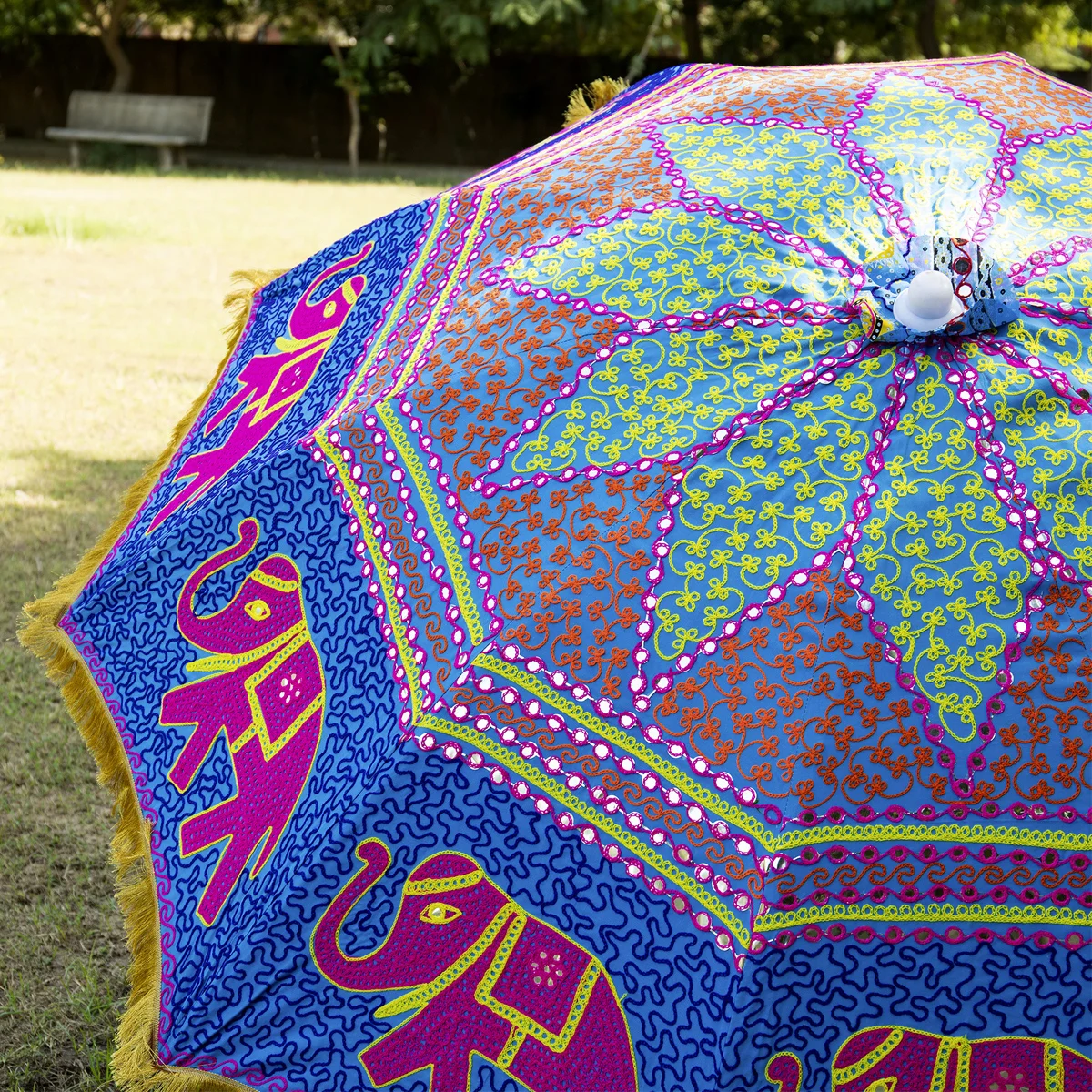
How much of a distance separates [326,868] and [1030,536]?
0.90 meters

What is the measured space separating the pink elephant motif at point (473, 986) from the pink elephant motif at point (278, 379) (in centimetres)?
74

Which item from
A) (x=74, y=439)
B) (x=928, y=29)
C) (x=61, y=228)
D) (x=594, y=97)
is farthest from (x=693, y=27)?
(x=594, y=97)

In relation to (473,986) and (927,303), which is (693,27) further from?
(473,986)

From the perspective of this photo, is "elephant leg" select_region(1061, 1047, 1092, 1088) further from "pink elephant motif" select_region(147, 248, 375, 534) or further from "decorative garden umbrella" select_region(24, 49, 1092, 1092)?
"pink elephant motif" select_region(147, 248, 375, 534)

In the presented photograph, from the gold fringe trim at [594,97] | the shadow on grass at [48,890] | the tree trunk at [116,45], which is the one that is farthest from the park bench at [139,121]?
the gold fringe trim at [594,97]

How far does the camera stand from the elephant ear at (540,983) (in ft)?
4.71

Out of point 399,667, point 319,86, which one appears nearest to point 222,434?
point 399,667

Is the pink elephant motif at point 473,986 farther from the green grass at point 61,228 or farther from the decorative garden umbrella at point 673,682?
the green grass at point 61,228

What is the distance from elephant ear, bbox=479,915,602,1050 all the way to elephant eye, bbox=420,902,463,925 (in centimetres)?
7

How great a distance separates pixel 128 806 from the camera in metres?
1.80

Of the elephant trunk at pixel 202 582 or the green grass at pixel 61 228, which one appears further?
the green grass at pixel 61 228

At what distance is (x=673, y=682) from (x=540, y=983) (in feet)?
1.22

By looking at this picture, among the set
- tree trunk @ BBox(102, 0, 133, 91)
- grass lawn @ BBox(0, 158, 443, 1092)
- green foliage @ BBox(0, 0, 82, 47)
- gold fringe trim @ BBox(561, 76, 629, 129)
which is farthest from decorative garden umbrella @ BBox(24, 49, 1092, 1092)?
green foliage @ BBox(0, 0, 82, 47)

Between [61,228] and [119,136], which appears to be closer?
[61,228]
